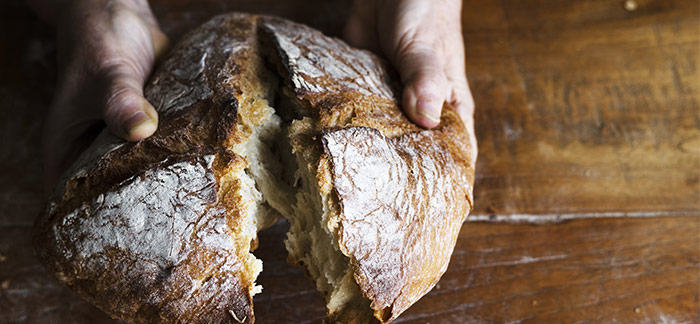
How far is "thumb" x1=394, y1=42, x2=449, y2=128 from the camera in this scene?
1704 millimetres

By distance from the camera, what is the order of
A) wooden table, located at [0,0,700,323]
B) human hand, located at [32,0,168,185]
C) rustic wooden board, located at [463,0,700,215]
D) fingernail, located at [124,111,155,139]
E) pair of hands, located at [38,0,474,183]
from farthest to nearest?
rustic wooden board, located at [463,0,700,215] → wooden table, located at [0,0,700,323] → human hand, located at [32,0,168,185] → pair of hands, located at [38,0,474,183] → fingernail, located at [124,111,155,139]

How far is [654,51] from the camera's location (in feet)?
8.30

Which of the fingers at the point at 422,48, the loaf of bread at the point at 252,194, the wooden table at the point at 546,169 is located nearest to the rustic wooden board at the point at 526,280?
the wooden table at the point at 546,169

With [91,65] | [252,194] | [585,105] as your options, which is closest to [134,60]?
[91,65]

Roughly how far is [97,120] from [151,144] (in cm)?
42

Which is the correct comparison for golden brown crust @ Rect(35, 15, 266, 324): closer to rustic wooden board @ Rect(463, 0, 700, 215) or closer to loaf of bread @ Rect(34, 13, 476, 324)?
loaf of bread @ Rect(34, 13, 476, 324)

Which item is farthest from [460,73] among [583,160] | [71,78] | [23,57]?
[23,57]

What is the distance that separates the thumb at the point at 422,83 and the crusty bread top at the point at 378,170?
0.04m

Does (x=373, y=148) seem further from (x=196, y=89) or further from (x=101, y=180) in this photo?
(x=101, y=180)

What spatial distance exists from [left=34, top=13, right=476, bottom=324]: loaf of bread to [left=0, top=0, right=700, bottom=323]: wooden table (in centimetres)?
39

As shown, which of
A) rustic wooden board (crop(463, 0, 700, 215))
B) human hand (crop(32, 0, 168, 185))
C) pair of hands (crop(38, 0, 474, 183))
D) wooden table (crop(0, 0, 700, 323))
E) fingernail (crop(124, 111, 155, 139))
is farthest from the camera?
rustic wooden board (crop(463, 0, 700, 215))

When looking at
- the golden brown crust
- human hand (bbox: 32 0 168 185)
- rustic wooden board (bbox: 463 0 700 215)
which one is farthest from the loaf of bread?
rustic wooden board (bbox: 463 0 700 215)

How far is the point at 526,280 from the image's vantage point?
1993 millimetres

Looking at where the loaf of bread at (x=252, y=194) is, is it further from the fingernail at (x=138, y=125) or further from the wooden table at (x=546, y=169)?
the wooden table at (x=546, y=169)
